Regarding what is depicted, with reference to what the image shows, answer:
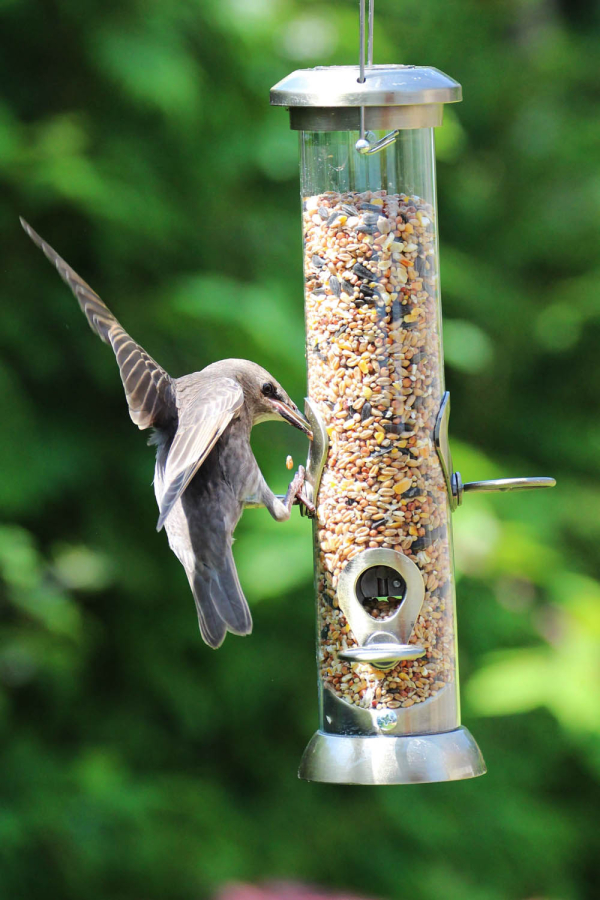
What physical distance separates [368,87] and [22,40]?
3.59m

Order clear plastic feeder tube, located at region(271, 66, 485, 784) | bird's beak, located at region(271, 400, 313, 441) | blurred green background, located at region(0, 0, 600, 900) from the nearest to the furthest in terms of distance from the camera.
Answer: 1. clear plastic feeder tube, located at region(271, 66, 485, 784)
2. bird's beak, located at region(271, 400, 313, 441)
3. blurred green background, located at region(0, 0, 600, 900)

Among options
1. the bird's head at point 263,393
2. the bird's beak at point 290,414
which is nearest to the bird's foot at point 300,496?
the bird's beak at point 290,414

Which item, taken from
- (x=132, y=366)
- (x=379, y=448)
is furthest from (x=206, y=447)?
(x=379, y=448)

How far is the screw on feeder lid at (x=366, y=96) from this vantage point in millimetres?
3504

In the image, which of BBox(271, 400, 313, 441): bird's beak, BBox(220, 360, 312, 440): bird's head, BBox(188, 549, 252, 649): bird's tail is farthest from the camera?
BBox(220, 360, 312, 440): bird's head

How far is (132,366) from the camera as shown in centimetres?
379

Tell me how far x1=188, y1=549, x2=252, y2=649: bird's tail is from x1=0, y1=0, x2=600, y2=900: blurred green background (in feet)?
5.73

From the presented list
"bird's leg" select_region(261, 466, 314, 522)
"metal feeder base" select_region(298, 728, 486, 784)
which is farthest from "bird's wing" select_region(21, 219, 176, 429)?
"metal feeder base" select_region(298, 728, 486, 784)

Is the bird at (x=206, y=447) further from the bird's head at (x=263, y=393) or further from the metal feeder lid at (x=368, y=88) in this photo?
the metal feeder lid at (x=368, y=88)

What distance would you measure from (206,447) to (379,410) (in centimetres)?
50

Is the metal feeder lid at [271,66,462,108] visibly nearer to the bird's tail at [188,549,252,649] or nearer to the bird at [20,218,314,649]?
the bird at [20,218,314,649]

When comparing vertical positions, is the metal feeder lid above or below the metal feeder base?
above

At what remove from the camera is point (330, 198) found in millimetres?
3842

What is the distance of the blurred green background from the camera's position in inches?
245
